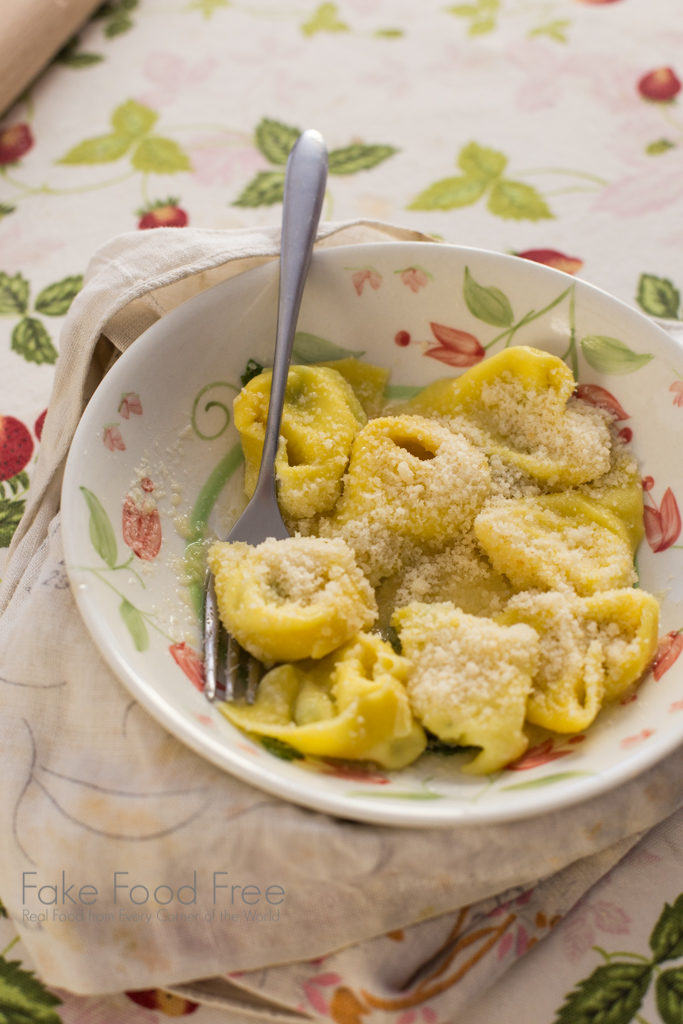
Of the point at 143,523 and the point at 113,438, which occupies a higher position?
the point at 113,438

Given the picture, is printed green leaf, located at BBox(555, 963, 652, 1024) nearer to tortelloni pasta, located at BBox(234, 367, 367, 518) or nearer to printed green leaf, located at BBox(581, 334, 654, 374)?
tortelloni pasta, located at BBox(234, 367, 367, 518)

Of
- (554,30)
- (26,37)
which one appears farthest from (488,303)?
(26,37)

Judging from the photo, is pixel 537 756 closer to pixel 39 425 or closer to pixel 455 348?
pixel 455 348

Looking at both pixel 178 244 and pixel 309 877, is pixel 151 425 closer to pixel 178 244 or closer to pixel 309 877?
pixel 178 244

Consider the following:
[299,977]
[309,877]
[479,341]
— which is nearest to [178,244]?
[479,341]

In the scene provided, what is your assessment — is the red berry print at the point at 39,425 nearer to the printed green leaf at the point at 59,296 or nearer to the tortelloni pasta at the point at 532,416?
the printed green leaf at the point at 59,296

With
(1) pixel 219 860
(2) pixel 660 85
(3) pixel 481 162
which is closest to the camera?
(1) pixel 219 860

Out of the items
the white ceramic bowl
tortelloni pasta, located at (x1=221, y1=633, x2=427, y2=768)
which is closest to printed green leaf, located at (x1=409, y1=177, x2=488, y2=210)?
the white ceramic bowl

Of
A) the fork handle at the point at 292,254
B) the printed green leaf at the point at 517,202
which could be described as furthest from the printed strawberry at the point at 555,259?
the fork handle at the point at 292,254
